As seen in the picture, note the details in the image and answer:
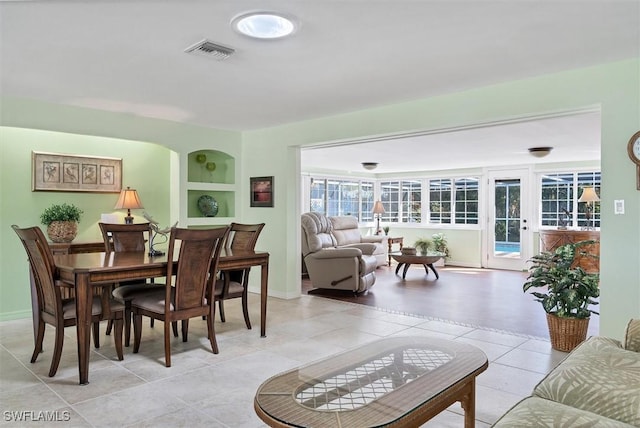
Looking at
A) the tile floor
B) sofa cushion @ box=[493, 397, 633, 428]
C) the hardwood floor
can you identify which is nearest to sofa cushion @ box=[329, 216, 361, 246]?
the hardwood floor

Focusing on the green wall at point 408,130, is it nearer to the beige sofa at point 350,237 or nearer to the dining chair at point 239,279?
the dining chair at point 239,279

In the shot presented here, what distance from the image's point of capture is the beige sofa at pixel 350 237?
8078 mm

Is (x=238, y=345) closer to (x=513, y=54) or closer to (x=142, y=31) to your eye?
(x=142, y=31)

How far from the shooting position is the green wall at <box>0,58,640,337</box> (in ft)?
10.5

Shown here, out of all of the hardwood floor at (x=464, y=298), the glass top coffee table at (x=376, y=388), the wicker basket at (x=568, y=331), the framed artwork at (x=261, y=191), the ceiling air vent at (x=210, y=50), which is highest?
the ceiling air vent at (x=210, y=50)

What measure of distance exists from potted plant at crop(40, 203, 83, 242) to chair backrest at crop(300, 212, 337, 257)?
2.97 metres

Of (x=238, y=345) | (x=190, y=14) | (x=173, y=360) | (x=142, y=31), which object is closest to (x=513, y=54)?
(x=190, y=14)

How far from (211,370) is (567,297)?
9.04ft

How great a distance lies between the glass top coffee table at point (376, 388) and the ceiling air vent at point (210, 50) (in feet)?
6.69

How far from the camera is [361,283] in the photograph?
6.05m

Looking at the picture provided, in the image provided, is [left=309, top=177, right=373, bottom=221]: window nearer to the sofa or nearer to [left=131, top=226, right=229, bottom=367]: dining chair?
[left=131, top=226, right=229, bottom=367]: dining chair

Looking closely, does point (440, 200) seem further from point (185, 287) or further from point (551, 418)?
point (551, 418)

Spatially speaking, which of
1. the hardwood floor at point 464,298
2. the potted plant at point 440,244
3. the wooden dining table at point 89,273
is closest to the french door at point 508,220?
the hardwood floor at point 464,298

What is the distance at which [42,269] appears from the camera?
118 inches
